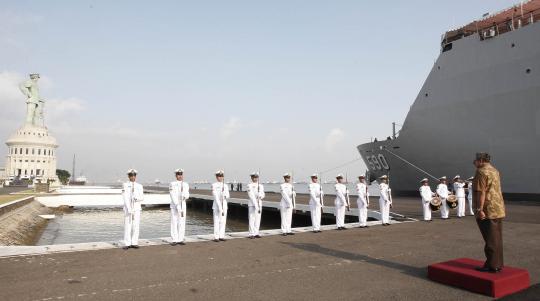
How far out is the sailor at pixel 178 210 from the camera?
8.58 meters

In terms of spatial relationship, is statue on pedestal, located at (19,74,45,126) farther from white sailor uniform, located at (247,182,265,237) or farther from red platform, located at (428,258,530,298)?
red platform, located at (428,258,530,298)

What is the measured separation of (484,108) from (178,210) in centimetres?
1721

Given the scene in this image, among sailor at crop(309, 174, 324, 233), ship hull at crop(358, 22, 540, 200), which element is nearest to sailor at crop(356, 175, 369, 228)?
sailor at crop(309, 174, 324, 233)

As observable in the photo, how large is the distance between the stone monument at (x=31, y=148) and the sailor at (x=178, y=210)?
66.6m

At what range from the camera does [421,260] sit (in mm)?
6652

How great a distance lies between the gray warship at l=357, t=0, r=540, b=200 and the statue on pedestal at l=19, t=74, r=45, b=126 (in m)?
74.5

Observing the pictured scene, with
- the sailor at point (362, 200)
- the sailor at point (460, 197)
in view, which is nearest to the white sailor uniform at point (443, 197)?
the sailor at point (460, 197)

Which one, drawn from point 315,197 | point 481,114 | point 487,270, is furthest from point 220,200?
point 481,114

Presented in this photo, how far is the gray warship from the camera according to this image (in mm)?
17609

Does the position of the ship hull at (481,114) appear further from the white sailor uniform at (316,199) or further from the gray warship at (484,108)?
the white sailor uniform at (316,199)

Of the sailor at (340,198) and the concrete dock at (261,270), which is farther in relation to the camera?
the sailor at (340,198)

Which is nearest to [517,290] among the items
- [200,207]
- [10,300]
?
[10,300]

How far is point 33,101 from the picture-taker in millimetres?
75000

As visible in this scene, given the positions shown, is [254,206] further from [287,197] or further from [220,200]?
[287,197]
